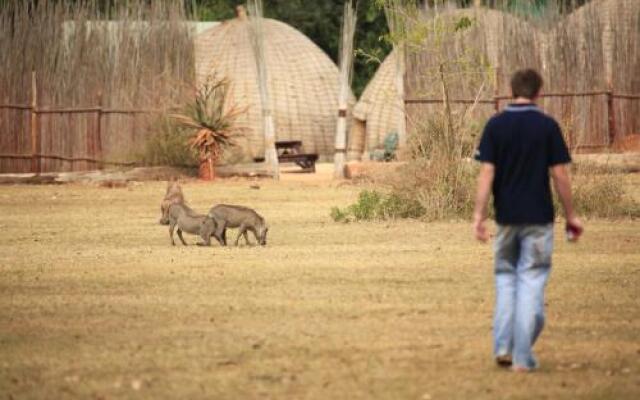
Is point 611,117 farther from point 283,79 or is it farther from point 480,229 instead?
point 480,229

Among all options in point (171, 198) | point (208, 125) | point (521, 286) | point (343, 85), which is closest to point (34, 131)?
point (208, 125)

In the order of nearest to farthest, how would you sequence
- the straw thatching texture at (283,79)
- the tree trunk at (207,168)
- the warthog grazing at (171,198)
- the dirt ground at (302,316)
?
the dirt ground at (302,316)
the warthog grazing at (171,198)
the tree trunk at (207,168)
the straw thatching texture at (283,79)

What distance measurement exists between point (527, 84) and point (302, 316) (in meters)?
2.97

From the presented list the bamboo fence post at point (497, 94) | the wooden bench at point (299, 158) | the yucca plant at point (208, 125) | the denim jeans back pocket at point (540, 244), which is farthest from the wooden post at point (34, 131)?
the denim jeans back pocket at point (540, 244)

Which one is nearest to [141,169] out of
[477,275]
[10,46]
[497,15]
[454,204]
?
[10,46]

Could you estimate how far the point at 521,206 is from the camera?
29.7ft

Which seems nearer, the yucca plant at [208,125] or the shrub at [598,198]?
the shrub at [598,198]

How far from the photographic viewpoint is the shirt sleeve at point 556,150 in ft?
30.0

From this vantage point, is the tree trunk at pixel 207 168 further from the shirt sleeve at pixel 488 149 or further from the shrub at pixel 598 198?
the shirt sleeve at pixel 488 149

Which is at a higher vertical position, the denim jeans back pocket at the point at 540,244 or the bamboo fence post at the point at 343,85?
the bamboo fence post at the point at 343,85

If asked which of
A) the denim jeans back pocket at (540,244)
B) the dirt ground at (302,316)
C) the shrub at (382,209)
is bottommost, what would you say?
the dirt ground at (302,316)

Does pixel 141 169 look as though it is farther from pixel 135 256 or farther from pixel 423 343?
pixel 423 343

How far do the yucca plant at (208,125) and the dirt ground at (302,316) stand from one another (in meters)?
10.9

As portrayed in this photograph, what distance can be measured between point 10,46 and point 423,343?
22.1 m
